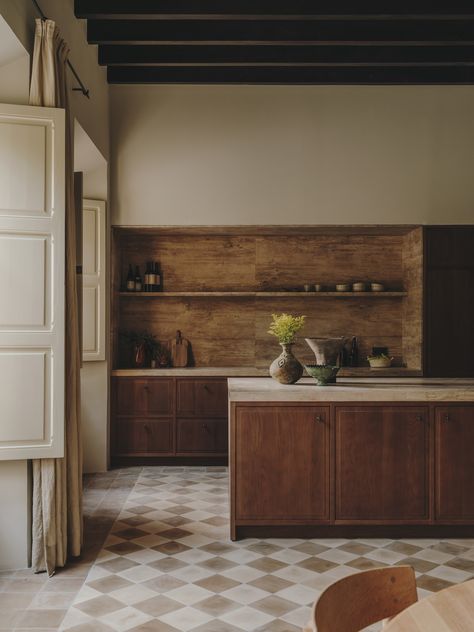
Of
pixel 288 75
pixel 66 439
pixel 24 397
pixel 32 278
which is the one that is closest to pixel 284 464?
pixel 66 439

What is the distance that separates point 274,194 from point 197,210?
78 centimetres

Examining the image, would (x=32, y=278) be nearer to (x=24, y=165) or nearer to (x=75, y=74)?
(x=24, y=165)

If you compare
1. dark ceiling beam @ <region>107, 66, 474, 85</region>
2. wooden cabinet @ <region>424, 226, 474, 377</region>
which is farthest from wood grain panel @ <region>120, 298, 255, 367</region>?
dark ceiling beam @ <region>107, 66, 474, 85</region>

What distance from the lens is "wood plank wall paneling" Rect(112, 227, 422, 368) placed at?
22.7 feet

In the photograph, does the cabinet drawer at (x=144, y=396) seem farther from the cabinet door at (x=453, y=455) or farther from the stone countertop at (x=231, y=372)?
the cabinet door at (x=453, y=455)

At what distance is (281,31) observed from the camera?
4930 millimetres

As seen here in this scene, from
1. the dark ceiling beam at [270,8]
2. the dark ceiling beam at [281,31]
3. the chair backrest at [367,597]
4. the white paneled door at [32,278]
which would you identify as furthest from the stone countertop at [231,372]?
the chair backrest at [367,597]

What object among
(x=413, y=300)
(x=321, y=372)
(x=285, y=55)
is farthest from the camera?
(x=413, y=300)

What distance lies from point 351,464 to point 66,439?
1795 millimetres

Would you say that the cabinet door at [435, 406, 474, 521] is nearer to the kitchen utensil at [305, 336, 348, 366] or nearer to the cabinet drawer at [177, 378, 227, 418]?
the kitchen utensil at [305, 336, 348, 366]

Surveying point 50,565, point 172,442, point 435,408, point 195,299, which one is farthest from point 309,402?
point 195,299

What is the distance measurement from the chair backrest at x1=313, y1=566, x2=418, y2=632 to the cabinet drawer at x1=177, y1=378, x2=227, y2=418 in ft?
16.0

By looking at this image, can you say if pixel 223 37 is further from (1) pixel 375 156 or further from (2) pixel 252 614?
(2) pixel 252 614

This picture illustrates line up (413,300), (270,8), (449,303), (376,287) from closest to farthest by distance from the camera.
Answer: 1. (270,8)
2. (449,303)
3. (413,300)
4. (376,287)
